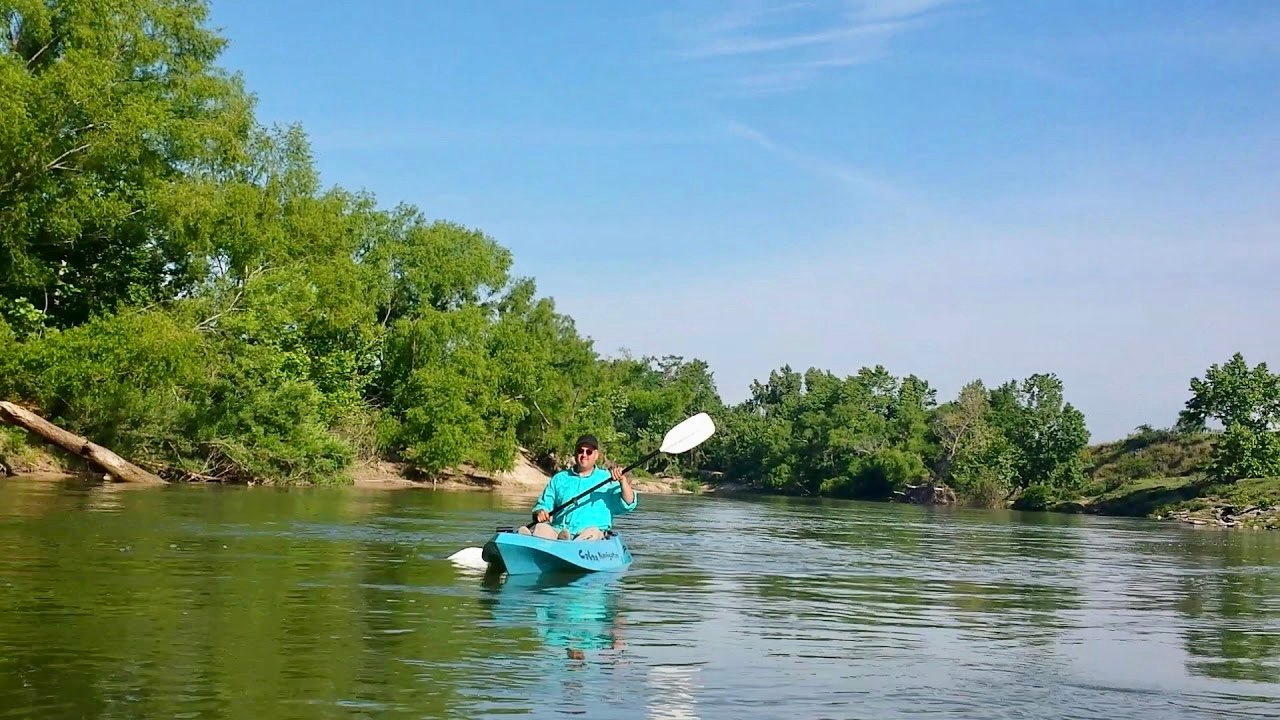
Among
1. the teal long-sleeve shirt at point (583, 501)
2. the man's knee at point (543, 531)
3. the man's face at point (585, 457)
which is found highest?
the man's face at point (585, 457)

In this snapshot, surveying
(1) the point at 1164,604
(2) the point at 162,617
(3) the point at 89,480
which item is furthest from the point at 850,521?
(2) the point at 162,617

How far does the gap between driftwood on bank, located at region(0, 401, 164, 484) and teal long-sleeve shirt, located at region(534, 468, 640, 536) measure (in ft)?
66.8

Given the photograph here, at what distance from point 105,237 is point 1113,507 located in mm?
49313

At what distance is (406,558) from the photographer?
15172 millimetres

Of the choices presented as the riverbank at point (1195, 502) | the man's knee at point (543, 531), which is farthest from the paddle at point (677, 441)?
the riverbank at point (1195, 502)

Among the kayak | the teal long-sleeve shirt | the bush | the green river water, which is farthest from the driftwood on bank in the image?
the bush

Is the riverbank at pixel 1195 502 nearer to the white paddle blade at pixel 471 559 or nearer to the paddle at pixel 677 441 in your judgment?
the paddle at pixel 677 441

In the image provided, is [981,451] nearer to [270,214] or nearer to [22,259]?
[270,214]

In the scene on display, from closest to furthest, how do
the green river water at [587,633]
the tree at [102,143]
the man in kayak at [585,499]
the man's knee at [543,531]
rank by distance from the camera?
the green river water at [587,633] → the man's knee at [543,531] → the man in kayak at [585,499] → the tree at [102,143]

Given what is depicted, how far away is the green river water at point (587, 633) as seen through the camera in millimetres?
6695

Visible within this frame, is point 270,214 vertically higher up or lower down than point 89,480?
higher up

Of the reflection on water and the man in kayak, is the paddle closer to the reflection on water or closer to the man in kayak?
the man in kayak

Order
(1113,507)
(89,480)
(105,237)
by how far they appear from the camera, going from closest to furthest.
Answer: (89,480) → (105,237) → (1113,507)

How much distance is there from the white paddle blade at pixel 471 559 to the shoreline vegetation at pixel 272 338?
17.6 metres
